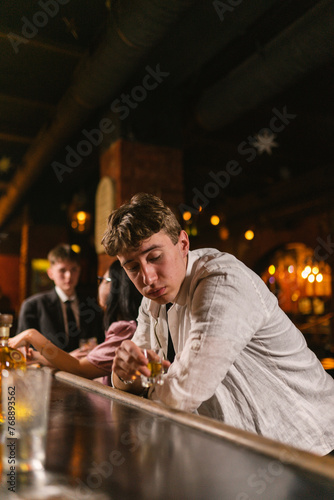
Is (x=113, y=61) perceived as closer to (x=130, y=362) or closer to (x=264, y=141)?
(x=130, y=362)

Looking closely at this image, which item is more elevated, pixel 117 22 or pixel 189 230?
pixel 117 22

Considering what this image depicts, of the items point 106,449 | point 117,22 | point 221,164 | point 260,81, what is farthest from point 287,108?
point 106,449

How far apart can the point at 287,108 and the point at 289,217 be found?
155 inches

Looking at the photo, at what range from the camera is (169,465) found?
723mm

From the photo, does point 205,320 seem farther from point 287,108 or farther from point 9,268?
point 9,268

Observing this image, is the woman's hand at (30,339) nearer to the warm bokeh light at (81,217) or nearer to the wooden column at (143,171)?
the wooden column at (143,171)

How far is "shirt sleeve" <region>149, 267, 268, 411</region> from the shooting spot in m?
1.14

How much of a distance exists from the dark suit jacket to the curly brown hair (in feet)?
7.42

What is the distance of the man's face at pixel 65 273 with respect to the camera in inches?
141

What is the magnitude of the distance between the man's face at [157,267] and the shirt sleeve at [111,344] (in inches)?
33.8

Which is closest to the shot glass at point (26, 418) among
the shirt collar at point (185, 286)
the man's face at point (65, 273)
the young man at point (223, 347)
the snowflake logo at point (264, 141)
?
the young man at point (223, 347)

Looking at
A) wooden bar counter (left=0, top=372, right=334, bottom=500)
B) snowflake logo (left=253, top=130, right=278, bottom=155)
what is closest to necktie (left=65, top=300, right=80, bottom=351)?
wooden bar counter (left=0, top=372, right=334, bottom=500)

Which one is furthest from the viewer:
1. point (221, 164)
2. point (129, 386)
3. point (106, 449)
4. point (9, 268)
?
point (9, 268)

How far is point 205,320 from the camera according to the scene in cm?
120
